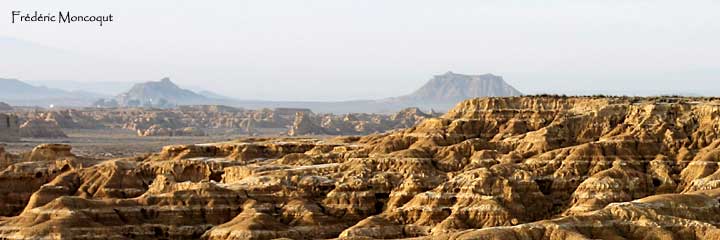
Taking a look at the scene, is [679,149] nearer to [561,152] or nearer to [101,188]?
[561,152]

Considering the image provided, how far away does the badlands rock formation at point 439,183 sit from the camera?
98.9 metres

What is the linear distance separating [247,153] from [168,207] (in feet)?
107

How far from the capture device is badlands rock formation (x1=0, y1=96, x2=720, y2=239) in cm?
9894

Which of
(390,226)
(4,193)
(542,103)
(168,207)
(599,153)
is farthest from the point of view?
(542,103)

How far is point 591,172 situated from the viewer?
4508 inches

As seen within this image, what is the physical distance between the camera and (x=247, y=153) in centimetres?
14038

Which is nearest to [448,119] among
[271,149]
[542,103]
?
[542,103]

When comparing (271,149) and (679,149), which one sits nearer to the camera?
(679,149)

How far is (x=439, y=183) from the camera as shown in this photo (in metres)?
113

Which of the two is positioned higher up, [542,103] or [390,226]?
[542,103]

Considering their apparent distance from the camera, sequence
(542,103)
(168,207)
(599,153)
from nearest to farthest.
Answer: (168,207), (599,153), (542,103)

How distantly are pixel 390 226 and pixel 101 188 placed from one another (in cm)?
3547

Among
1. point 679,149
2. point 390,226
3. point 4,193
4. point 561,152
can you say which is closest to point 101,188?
point 4,193

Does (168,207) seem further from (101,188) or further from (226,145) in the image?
(226,145)
